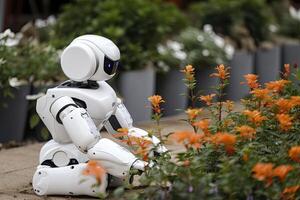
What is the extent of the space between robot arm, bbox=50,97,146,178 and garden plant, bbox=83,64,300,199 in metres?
0.16

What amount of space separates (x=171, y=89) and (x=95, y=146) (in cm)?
515

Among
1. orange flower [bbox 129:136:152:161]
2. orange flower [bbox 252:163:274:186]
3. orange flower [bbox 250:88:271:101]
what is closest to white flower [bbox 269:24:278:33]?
orange flower [bbox 250:88:271:101]

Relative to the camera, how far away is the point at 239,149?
4480 mm

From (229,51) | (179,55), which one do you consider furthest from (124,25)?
(229,51)

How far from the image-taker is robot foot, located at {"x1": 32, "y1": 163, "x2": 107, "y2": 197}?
5074 mm

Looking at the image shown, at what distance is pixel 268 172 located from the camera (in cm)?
379

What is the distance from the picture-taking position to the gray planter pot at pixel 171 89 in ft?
32.5

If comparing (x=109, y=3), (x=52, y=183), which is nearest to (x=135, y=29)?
(x=109, y=3)

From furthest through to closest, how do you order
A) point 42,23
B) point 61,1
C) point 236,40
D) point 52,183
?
point 61,1 < point 236,40 < point 42,23 < point 52,183

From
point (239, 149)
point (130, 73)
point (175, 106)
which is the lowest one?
point (175, 106)

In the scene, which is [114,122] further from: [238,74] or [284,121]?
[238,74]

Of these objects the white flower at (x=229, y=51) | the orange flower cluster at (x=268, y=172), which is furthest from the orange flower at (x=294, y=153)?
the white flower at (x=229, y=51)

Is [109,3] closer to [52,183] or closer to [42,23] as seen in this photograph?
[42,23]

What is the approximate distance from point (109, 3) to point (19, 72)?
6.83 feet
